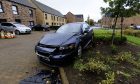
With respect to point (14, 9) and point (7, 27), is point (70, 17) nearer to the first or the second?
point (14, 9)

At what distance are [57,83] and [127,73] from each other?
8.58 ft

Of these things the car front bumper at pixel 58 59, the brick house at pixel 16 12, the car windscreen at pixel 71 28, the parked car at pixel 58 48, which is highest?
the brick house at pixel 16 12

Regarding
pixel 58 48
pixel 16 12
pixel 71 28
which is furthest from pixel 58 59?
pixel 16 12

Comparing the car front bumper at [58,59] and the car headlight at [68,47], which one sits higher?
the car headlight at [68,47]

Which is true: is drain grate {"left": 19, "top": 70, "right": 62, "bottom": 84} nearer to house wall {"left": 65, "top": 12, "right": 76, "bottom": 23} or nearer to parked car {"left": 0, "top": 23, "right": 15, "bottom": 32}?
parked car {"left": 0, "top": 23, "right": 15, "bottom": 32}

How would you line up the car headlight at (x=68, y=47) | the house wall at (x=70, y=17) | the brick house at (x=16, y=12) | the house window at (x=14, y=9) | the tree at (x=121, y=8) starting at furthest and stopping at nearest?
the house wall at (x=70, y=17) → the house window at (x=14, y=9) → the brick house at (x=16, y=12) → the tree at (x=121, y=8) → the car headlight at (x=68, y=47)

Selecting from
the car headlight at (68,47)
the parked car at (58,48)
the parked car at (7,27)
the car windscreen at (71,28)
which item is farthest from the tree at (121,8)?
the parked car at (7,27)

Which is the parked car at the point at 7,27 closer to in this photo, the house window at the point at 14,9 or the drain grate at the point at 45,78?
the house window at the point at 14,9

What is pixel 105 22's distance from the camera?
73.1 metres

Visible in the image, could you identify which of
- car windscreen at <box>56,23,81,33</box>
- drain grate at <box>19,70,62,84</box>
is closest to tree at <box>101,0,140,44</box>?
car windscreen at <box>56,23,81,33</box>

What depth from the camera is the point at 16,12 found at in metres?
28.0

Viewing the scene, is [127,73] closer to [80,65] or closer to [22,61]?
[80,65]

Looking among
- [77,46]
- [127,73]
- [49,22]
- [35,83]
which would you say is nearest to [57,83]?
[35,83]

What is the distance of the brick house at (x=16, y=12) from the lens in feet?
79.1
